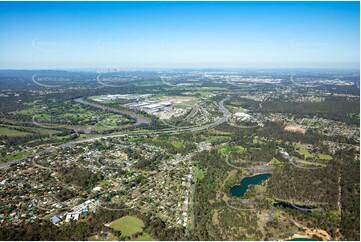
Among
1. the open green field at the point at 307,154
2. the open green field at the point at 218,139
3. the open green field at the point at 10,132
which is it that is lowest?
the open green field at the point at 307,154

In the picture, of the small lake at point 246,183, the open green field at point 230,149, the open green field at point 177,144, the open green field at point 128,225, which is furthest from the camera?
the open green field at point 177,144

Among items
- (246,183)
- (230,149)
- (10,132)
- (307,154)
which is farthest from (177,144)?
(10,132)

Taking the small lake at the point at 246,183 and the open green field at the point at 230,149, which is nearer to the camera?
the small lake at the point at 246,183

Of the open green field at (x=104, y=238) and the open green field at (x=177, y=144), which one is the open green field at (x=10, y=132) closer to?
the open green field at (x=177, y=144)

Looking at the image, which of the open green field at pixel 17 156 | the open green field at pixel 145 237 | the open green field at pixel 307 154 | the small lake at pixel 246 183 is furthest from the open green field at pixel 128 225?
the open green field at pixel 307 154

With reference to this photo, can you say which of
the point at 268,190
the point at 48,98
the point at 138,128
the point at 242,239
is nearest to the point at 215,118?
the point at 138,128

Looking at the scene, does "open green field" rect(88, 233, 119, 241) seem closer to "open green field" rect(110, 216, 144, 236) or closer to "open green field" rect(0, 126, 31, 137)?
"open green field" rect(110, 216, 144, 236)
